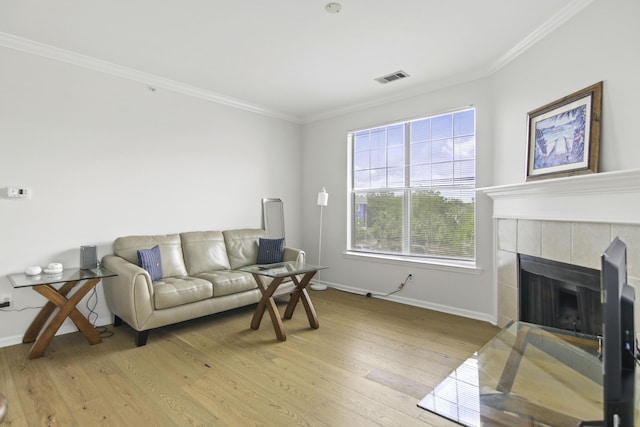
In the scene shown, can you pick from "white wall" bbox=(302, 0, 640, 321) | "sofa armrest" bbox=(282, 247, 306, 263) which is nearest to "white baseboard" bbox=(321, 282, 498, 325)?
"white wall" bbox=(302, 0, 640, 321)

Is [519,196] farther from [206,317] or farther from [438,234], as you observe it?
[206,317]

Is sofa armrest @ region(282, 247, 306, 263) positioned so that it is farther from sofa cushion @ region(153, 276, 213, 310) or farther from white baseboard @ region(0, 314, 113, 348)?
white baseboard @ region(0, 314, 113, 348)

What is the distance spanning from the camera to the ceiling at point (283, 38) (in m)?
2.48

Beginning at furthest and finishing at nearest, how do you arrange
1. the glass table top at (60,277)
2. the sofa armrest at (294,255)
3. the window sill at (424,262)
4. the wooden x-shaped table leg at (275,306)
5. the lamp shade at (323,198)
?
1. the lamp shade at (323,198)
2. the sofa armrest at (294,255)
3. the window sill at (424,262)
4. the wooden x-shaped table leg at (275,306)
5. the glass table top at (60,277)

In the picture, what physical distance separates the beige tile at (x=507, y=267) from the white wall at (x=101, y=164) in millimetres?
3188

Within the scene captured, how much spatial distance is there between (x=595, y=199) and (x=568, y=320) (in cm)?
105

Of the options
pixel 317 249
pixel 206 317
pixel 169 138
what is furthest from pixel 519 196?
pixel 169 138

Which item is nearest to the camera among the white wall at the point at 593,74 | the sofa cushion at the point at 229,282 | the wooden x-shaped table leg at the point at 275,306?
the white wall at the point at 593,74

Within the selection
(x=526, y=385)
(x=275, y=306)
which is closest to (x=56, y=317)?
(x=275, y=306)

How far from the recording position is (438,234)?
13.3 ft

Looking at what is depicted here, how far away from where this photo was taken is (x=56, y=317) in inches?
110

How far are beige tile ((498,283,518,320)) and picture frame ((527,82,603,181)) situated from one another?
1077mm

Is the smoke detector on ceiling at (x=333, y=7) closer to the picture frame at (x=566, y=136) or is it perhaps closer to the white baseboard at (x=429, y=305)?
the picture frame at (x=566, y=136)

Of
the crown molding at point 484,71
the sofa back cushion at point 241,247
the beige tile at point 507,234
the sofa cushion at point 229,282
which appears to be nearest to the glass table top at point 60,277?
the sofa cushion at point 229,282
